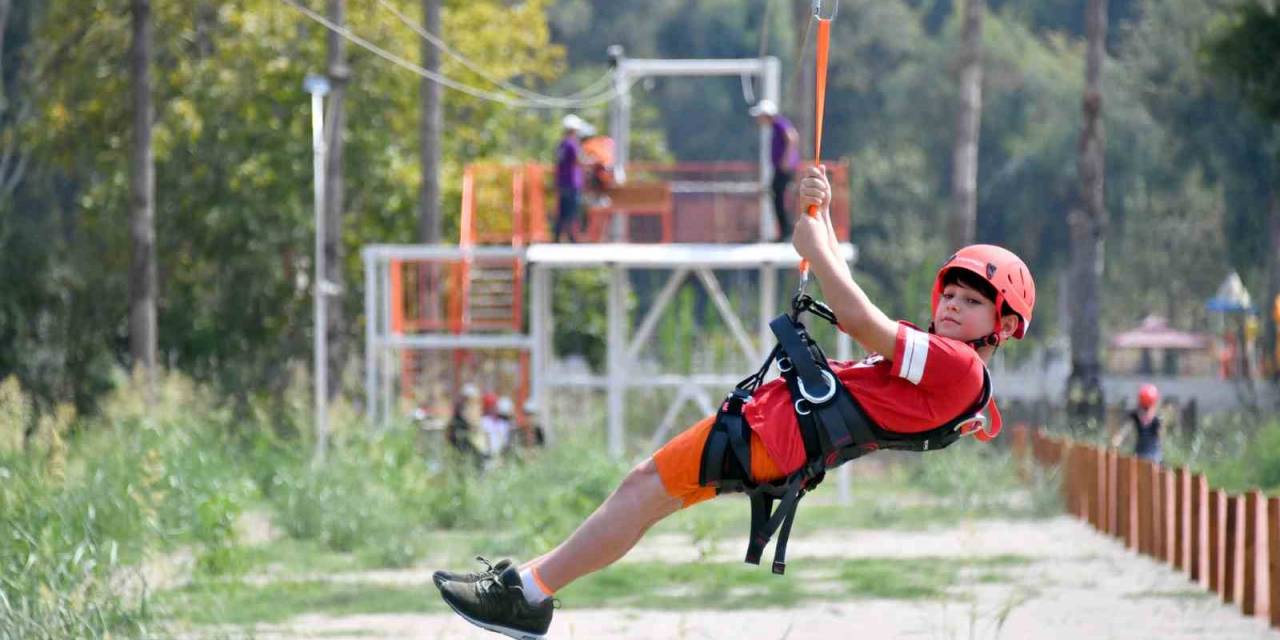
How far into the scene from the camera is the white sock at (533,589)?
8.23 meters

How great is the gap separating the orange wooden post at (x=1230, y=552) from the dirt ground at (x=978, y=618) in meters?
0.17

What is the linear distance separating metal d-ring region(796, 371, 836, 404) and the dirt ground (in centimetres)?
401

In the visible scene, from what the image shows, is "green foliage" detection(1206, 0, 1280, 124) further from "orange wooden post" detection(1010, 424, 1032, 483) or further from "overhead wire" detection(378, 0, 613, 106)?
Answer: "overhead wire" detection(378, 0, 613, 106)

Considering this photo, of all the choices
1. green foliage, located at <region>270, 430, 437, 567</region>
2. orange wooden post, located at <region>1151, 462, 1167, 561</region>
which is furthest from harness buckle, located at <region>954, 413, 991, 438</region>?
green foliage, located at <region>270, 430, 437, 567</region>

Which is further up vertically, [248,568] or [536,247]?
[536,247]

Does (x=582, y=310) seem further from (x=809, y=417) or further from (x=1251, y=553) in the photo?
(x=809, y=417)

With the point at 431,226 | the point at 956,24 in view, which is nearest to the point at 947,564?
the point at 431,226

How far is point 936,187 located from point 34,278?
44.7m

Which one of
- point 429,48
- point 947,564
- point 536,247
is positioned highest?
point 429,48

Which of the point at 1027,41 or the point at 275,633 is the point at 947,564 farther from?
the point at 1027,41

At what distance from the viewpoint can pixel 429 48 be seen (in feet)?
125

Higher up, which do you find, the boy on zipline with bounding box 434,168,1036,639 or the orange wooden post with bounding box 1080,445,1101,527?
the boy on zipline with bounding box 434,168,1036,639

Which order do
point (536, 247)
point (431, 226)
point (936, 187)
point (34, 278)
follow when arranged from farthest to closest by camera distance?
point (936, 187), point (34, 278), point (431, 226), point (536, 247)

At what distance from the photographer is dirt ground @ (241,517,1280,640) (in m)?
14.2
